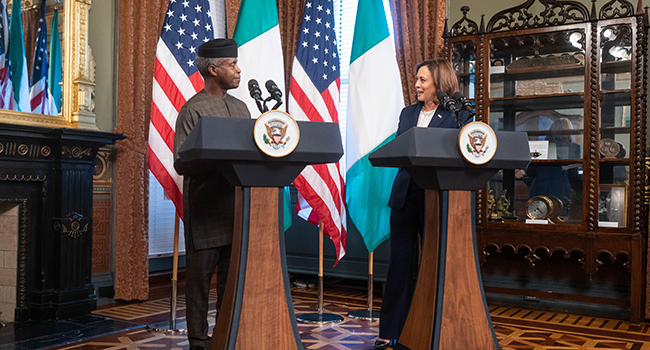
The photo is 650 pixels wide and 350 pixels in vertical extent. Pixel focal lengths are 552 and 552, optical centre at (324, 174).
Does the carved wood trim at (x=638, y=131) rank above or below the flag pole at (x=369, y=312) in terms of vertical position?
above

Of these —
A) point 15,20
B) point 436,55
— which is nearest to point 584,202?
point 436,55

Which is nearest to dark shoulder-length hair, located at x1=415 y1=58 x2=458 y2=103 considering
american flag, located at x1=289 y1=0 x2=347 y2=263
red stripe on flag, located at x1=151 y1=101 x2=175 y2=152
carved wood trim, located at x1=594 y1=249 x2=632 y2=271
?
american flag, located at x1=289 y1=0 x2=347 y2=263

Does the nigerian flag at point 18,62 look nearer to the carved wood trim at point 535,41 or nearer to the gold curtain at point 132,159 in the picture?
the gold curtain at point 132,159

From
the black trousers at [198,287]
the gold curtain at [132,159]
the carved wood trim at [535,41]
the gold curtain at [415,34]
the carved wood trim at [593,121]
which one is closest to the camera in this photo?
the black trousers at [198,287]

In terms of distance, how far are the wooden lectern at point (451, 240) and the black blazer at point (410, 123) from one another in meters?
0.47

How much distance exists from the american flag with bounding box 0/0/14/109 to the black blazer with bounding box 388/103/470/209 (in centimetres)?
236

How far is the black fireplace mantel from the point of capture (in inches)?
131

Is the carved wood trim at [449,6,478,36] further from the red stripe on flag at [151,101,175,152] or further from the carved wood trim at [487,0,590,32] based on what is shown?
the red stripe on flag at [151,101,175,152]

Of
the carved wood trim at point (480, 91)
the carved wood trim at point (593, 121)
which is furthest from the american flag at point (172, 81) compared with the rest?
the carved wood trim at point (593, 121)

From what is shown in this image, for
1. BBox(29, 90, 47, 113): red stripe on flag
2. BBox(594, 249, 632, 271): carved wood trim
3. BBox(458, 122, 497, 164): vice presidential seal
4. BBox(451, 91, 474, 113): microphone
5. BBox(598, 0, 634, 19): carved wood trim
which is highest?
BBox(598, 0, 634, 19): carved wood trim

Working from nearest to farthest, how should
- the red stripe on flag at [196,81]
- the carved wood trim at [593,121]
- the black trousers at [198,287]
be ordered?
the black trousers at [198,287], the red stripe on flag at [196,81], the carved wood trim at [593,121]

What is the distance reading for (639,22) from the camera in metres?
3.45

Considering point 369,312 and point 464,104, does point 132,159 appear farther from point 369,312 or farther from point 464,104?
point 464,104

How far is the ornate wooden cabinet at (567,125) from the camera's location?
351 centimetres
